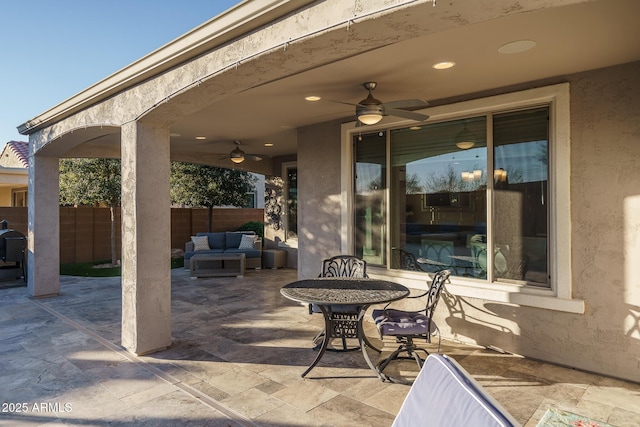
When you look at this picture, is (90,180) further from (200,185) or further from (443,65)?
(443,65)

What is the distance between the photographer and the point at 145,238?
388cm

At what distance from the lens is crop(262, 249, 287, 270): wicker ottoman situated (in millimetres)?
9523

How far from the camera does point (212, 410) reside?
277 centimetres

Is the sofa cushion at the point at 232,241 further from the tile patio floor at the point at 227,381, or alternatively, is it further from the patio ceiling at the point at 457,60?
the tile patio floor at the point at 227,381

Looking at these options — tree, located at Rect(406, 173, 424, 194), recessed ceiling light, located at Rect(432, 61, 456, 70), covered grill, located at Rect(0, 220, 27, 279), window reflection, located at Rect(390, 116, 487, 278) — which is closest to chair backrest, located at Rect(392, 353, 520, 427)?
recessed ceiling light, located at Rect(432, 61, 456, 70)

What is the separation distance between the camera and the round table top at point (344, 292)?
3.21m

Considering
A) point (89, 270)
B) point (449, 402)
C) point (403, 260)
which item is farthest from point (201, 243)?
point (449, 402)

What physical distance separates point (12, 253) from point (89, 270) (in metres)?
1.81

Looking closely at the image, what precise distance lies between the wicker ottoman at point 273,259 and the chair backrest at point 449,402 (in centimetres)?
810

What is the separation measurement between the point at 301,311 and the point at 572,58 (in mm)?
4282

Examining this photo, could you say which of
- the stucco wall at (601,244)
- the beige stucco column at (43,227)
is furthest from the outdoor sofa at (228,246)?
the stucco wall at (601,244)

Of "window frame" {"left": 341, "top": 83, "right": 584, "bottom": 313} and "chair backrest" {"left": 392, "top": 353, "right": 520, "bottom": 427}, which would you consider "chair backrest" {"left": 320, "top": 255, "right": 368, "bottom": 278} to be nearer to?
"window frame" {"left": 341, "top": 83, "right": 584, "bottom": 313}

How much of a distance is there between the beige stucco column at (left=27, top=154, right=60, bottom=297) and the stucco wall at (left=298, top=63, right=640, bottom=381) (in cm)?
674

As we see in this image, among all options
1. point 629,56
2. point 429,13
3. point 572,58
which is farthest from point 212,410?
point 629,56
